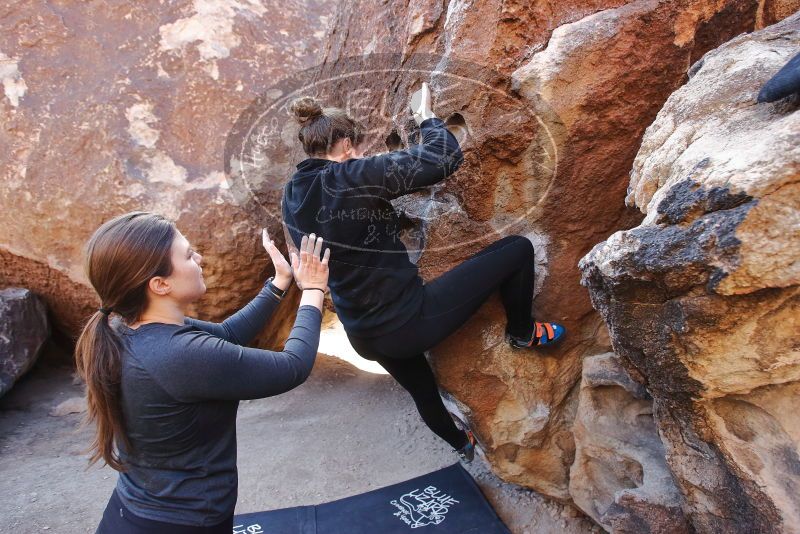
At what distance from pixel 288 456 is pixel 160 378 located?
1785 mm

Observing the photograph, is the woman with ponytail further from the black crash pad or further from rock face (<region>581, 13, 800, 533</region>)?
the black crash pad

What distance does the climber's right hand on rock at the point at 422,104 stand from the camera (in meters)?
1.71

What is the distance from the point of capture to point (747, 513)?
4.24 ft

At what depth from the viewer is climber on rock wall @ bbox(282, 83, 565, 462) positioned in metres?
1.54

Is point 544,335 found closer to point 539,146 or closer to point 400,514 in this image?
point 539,146

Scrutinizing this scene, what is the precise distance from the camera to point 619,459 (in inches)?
72.7

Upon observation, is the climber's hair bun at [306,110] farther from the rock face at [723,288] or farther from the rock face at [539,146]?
the rock face at [723,288]

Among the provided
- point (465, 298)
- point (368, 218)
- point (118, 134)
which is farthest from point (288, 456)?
point (118, 134)

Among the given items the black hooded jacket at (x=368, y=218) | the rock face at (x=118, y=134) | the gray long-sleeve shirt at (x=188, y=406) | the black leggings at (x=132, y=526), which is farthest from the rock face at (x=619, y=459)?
the rock face at (x=118, y=134)

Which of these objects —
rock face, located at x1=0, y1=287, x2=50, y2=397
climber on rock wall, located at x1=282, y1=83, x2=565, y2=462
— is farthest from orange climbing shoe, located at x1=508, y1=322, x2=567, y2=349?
rock face, located at x1=0, y1=287, x2=50, y2=397

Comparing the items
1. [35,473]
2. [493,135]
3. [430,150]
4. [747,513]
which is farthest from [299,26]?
[747,513]

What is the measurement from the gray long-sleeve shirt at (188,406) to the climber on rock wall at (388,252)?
390 mm

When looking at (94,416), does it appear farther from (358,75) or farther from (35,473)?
(35,473)

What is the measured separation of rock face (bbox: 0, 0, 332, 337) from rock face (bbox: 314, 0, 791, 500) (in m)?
1.45
